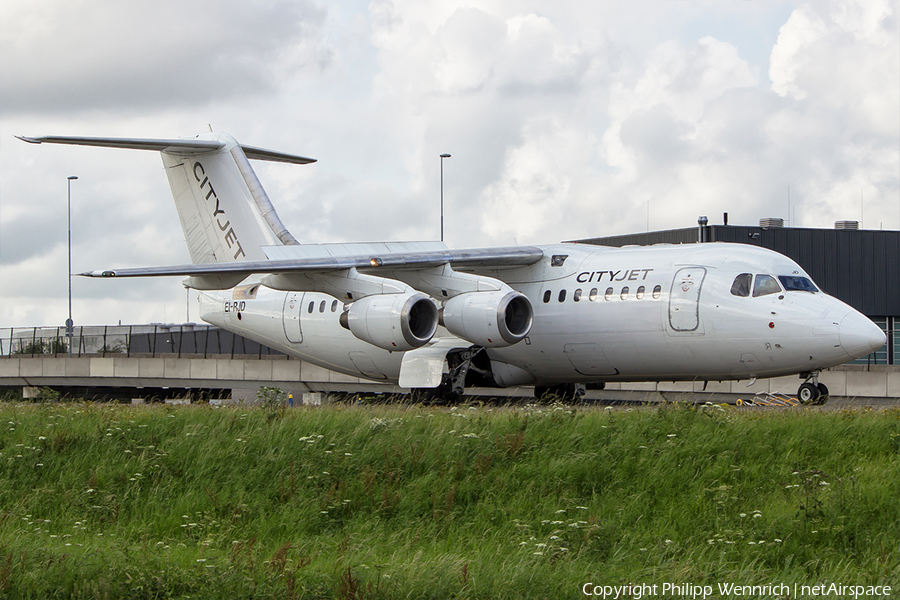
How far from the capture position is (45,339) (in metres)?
43.5

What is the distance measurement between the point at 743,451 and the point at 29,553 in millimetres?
8075

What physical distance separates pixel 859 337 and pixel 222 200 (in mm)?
15800

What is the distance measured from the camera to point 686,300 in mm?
18312

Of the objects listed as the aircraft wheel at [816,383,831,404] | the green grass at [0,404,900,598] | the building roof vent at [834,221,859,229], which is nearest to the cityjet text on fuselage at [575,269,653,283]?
the aircraft wheel at [816,383,831,404]

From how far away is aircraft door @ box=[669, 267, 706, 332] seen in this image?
59.8 ft

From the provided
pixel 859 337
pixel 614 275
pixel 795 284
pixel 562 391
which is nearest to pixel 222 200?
pixel 562 391

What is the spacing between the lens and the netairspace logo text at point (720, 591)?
8328 millimetres

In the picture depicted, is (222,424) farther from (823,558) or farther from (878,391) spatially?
(878,391)

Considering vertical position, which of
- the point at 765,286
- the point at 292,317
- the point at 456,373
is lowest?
the point at 456,373

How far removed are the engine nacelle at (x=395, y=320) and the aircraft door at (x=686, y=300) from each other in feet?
15.4

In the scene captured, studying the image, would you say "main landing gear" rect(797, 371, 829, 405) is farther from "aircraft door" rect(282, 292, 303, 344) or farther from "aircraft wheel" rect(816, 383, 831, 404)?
"aircraft door" rect(282, 292, 303, 344)

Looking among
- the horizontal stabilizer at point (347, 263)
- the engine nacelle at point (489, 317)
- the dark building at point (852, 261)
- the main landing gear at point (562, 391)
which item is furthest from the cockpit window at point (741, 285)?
the dark building at point (852, 261)

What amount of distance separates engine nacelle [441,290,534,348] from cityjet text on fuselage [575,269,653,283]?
1291mm

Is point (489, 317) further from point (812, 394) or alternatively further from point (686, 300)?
point (812, 394)
